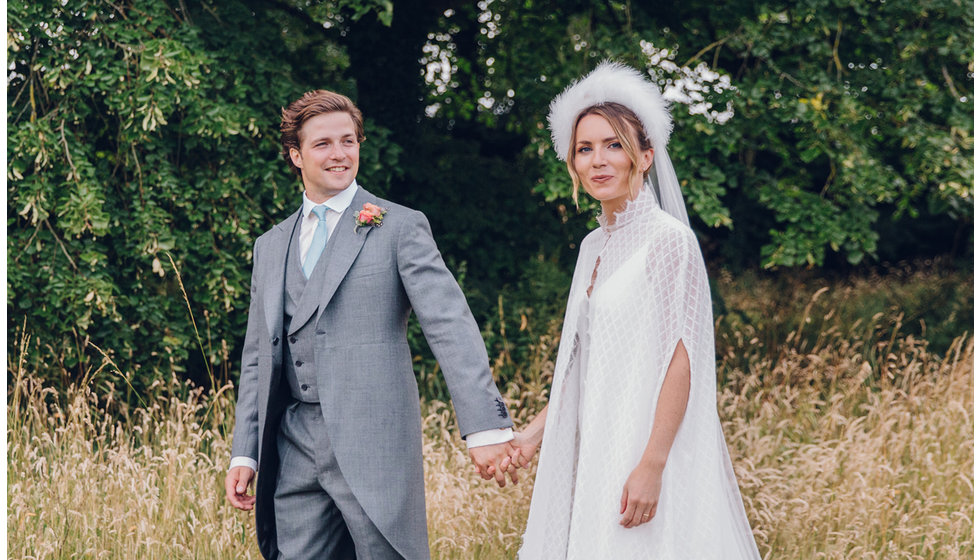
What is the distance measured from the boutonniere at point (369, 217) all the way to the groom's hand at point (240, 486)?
2.71ft

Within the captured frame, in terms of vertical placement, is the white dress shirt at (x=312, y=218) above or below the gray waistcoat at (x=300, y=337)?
above

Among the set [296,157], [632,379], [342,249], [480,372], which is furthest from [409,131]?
[632,379]

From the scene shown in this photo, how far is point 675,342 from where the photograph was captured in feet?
7.37

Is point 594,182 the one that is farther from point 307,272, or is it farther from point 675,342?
point 307,272

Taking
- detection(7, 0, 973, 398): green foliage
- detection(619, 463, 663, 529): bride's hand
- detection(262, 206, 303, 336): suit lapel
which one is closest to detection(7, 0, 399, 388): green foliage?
detection(7, 0, 973, 398): green foliage

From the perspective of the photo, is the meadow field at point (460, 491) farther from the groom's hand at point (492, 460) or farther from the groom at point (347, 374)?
the groom's hand at point (492, 460)

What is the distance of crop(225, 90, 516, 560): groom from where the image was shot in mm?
2447

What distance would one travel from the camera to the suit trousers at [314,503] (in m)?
2.45

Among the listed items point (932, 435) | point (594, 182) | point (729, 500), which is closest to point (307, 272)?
point (594, 182)

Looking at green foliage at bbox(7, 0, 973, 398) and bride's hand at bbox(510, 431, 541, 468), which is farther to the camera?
green foliage at bbox(7, 0, 973, 398)

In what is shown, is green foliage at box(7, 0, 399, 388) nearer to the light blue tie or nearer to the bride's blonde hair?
the light blue tie

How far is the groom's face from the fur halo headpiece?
25.7 inches

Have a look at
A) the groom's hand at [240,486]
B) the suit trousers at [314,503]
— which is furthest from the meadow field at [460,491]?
the suit trousers at [314,503]

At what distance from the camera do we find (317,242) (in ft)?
8.60
